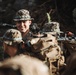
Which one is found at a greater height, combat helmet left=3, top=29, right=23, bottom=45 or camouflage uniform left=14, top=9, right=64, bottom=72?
combat helmet left=3, top=29, right=23, bottom=45

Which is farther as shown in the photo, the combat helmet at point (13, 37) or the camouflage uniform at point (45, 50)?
the combat helmet at point (13, 37)

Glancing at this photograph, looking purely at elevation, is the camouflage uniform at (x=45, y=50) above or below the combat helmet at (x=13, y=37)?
below

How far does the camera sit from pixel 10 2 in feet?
51.2

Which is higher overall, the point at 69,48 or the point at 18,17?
the point at 18,17

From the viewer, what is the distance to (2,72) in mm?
1342

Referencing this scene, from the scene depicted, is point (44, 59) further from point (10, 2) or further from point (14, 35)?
point (10, 2)

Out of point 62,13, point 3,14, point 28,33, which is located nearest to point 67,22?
point 62,13

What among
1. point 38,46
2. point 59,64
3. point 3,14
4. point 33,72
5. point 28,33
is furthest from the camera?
point 3,14

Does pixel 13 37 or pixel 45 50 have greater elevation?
pixel 13 37

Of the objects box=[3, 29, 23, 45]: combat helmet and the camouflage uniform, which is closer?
the camouflage uniform

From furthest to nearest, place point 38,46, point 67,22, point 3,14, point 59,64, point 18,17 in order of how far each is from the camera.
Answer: point 3,14, point 67,22, point 18,17, point 59,64, point 38,46

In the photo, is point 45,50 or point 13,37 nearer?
point 45,50

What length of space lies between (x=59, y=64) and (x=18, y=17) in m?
1.75

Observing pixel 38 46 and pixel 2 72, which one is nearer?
pixel 2 72
